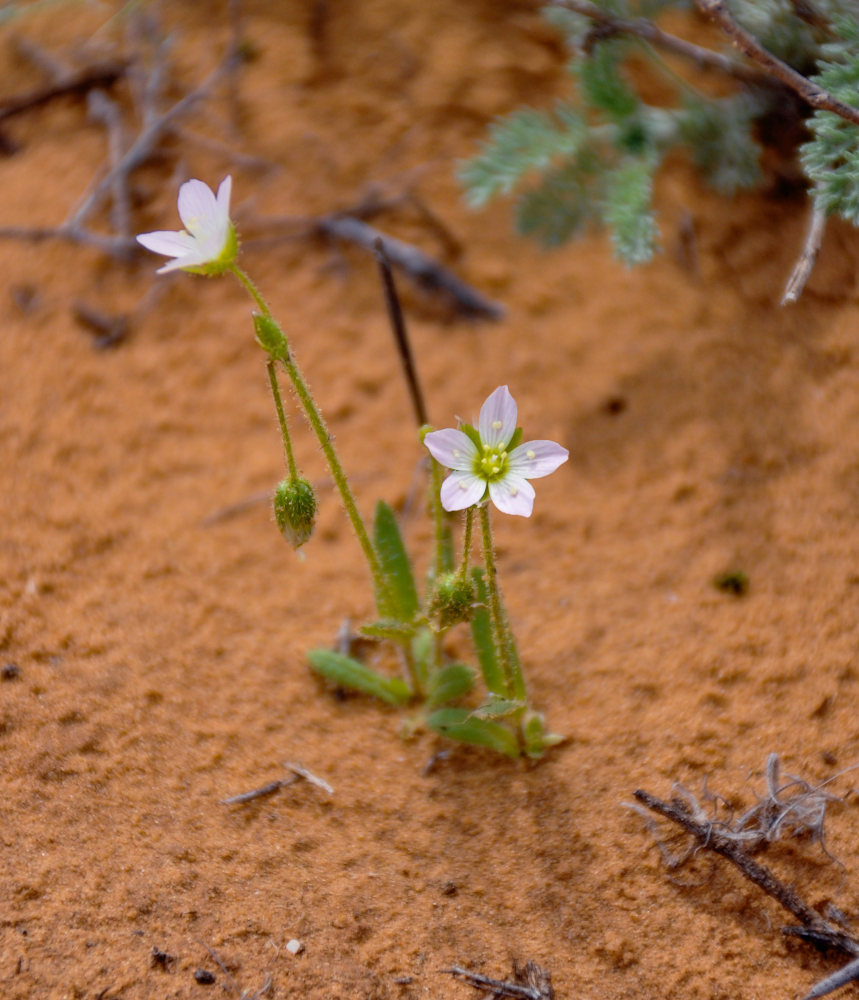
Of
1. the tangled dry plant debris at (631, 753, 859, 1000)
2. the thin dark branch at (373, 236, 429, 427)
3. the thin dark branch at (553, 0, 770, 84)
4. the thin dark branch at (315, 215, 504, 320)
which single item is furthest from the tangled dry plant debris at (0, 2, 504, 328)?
the tangled dry plant debris at (631, 753, 859, 1000)

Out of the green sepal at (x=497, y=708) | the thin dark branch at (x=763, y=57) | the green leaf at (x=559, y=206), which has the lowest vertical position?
the green sepal at (x=497, y=708)

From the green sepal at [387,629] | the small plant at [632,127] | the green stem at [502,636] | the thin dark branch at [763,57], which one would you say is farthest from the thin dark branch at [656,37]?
the green sepal at [387,629]

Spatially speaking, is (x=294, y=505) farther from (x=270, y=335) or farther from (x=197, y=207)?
(x=197, y=207)

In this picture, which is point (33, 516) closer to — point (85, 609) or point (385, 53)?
point (85, 609)

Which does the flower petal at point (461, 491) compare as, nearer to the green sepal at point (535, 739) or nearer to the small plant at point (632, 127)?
the green sepal at point (535, 739)

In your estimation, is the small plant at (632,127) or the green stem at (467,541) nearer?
the green stem at (467,541)

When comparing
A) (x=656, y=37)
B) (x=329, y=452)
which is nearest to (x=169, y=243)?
(x=329, y=452)
